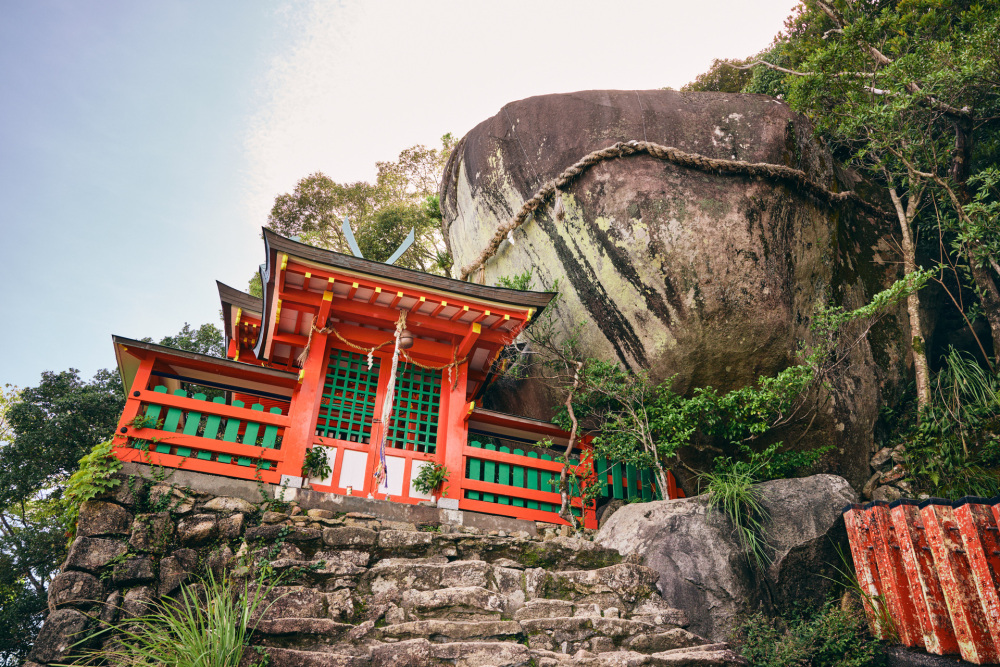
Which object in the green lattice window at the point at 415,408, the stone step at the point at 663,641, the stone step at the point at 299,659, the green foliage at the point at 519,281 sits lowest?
the stone step at the point at 299,659

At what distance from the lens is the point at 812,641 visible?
196 inches

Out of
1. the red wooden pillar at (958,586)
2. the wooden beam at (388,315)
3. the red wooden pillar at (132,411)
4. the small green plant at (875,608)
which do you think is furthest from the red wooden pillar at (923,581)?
the red wooden pillar at (132,411)

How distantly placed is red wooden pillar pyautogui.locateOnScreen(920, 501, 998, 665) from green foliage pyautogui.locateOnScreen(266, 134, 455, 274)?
12.8 metres

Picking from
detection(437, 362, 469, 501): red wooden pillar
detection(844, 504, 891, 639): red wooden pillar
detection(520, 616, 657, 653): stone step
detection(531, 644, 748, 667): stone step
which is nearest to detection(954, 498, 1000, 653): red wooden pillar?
detection(844, 504, 891, 639): red wooden pillar

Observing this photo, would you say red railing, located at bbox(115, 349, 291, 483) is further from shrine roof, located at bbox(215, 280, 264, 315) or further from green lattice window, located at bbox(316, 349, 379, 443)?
shrine roof, located at bbox(215, 280, 264, 315)

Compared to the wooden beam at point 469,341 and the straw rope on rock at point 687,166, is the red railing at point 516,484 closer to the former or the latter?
the wooden beam at point 469,341

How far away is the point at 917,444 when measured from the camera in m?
7.54

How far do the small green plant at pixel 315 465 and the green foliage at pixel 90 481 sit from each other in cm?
191

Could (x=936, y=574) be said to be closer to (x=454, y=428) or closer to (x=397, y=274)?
(x=454, y=428)

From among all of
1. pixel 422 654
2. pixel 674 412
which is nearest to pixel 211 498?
pixel 422 654

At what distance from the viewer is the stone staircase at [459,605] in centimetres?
448

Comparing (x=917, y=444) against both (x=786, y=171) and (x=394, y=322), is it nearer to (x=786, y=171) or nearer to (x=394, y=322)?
(x=786, y=171)

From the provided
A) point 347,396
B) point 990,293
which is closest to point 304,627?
Result: point 347,396

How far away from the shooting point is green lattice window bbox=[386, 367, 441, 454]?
8312 millimetres
